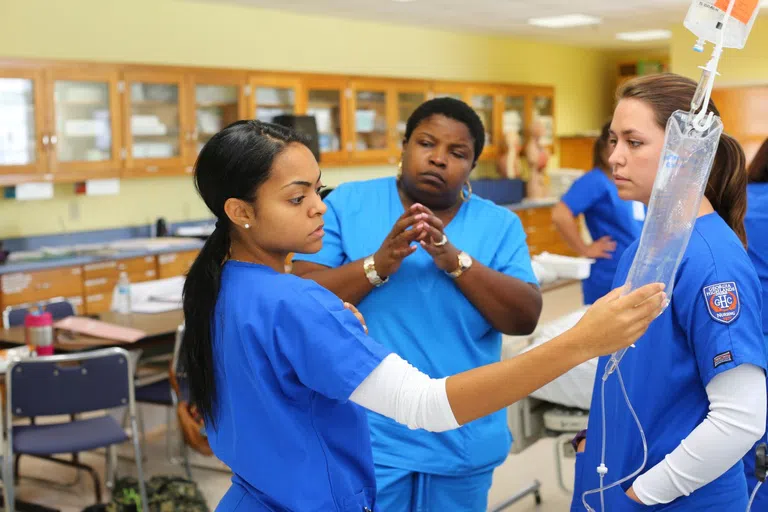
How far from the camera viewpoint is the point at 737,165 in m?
1.45

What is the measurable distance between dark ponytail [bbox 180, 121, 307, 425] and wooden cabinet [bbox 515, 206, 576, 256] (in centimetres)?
825

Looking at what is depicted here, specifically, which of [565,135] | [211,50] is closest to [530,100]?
[565,135]

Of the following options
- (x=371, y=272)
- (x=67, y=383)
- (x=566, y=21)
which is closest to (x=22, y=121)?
(x=67, y=383)

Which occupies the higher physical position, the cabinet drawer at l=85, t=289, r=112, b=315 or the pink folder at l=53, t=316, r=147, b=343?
the pink folder at l=53, t=316, r=147, b=343

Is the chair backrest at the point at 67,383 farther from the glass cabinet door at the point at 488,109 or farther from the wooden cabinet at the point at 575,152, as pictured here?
the wooden cabinet at the point at 575,152

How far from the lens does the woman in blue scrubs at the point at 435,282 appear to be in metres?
1.76

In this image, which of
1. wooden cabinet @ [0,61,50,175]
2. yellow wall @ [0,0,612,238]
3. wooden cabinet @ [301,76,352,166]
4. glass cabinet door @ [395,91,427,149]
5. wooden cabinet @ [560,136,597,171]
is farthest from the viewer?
wooden cabinet @ [560,136,597,171]

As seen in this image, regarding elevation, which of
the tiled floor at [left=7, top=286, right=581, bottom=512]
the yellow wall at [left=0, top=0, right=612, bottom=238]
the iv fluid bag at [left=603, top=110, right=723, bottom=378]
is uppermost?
the yellow wall at [left=0, top=0, right=612, bottom=238]

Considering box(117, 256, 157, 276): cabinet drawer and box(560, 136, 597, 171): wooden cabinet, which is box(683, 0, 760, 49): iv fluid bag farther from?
box(560, 136, 597, 171): wooden cabinet

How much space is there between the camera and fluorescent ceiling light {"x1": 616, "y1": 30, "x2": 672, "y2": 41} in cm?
1000

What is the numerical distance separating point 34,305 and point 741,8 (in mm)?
4127

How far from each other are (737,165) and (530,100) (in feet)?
29.5

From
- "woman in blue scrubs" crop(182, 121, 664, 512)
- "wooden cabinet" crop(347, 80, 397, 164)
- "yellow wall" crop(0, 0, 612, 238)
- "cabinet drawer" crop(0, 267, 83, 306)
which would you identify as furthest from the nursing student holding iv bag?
"wooden cabinet" crop(347, 80, 397, 164)

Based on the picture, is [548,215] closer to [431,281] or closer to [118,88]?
[118,88]
